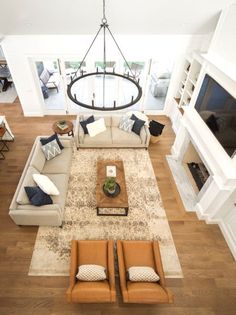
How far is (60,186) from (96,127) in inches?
84.0

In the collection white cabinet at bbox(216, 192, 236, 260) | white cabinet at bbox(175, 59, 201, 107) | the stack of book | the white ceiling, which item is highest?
the white ceiling

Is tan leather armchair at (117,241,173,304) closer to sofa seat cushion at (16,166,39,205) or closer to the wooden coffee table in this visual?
the wooden coffee table

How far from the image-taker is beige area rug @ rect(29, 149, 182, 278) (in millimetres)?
3523

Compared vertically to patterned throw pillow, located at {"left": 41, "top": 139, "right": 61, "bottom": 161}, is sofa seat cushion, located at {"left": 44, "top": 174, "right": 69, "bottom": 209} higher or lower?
lower

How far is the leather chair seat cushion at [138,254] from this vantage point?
321 centimetres

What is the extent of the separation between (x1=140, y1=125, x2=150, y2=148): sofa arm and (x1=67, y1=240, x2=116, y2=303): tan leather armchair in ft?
10.2

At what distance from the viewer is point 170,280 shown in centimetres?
338

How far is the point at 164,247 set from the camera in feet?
12.4

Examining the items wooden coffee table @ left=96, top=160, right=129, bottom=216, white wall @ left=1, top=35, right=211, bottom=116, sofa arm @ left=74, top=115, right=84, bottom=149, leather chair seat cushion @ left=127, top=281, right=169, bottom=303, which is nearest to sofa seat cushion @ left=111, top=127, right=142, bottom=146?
sofa arm @ left=74, top=115, right=84, bottom=149

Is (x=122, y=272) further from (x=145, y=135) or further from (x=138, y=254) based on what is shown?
(x=145, y=135)

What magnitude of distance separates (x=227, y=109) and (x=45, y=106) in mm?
5762

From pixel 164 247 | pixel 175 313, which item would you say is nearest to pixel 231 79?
pixel 164 247

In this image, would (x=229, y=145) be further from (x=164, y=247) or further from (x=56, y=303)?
(x=56, y=303)

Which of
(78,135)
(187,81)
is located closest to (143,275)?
(78,135)
